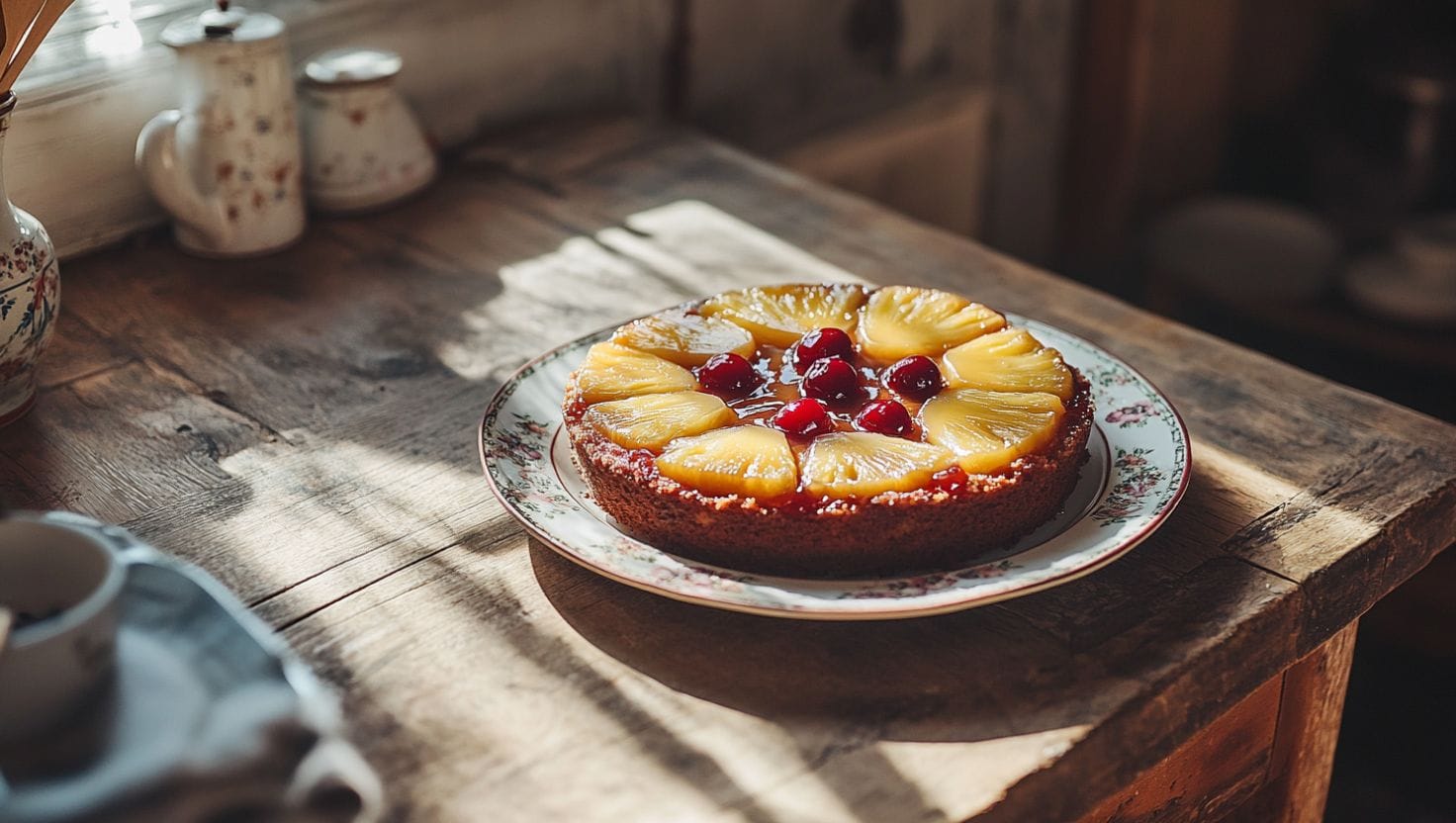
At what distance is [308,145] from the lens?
1.51m

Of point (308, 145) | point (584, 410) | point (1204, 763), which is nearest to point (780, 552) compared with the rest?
point (584, 410)

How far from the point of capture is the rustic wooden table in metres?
0.76

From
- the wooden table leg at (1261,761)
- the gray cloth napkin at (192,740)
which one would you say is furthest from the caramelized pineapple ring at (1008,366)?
the gray cloth napkin at (192,740)

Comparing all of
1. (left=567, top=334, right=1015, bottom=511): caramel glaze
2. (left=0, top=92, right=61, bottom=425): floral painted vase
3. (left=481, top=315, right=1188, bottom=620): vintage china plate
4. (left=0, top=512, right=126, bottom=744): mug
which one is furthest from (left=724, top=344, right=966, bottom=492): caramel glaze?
(left=0, top=92, right=61, bottom=425): floral painted vase

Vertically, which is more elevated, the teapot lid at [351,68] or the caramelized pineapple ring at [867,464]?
the teapot lid at [351,68]

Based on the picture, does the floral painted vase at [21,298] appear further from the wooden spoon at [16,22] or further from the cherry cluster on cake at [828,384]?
the cherry cluster on cake at [828,384]

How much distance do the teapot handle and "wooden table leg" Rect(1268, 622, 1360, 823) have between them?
113 centimetres

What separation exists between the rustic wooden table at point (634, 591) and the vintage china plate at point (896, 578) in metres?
0.04

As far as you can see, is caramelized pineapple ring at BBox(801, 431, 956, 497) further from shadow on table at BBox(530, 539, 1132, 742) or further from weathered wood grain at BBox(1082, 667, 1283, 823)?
weathered wood grain at BBox(1082, 667, 1283, 823)

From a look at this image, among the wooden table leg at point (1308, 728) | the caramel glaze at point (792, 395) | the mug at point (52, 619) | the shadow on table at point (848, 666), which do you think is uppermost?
the mug at point (52, 619)

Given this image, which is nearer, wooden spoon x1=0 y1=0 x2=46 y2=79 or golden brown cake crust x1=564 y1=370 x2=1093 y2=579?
golden brown cake crust x1=564 y1=370 x2=1093 y2=579

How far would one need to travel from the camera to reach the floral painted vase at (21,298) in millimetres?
1056

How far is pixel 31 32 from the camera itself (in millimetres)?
1056

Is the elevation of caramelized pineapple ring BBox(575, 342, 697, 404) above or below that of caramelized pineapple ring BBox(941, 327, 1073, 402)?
above
